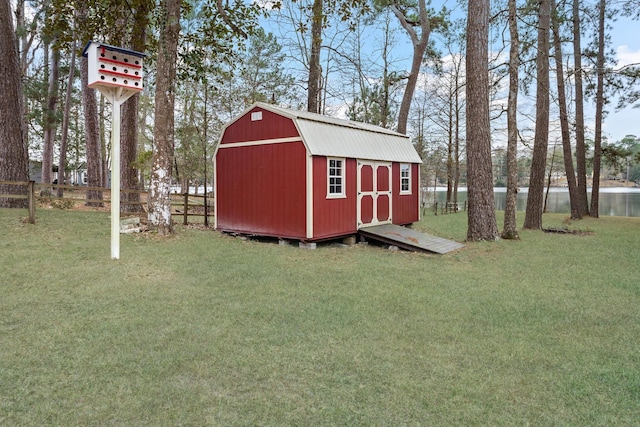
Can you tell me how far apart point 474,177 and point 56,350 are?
860 cm


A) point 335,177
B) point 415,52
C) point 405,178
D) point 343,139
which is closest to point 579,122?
point 415,52

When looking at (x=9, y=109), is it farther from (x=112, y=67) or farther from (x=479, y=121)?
(x=479, y=121)

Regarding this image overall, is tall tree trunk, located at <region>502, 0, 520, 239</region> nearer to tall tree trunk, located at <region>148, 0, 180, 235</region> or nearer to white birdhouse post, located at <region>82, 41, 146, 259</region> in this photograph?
tall tree trunk, located at <region>148, 0, 180, 235</region>

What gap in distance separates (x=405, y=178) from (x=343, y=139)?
3091mm

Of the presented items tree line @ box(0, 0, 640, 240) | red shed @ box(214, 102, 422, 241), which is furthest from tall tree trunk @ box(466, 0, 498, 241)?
red shed @ box(214, 102, 422, 241)

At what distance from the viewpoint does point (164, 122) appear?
8.05 m

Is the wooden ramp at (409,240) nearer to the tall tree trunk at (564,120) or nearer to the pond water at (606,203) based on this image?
the pond water at (606,203)

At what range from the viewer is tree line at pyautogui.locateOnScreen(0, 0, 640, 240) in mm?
9109

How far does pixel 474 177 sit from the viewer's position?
30.1ft

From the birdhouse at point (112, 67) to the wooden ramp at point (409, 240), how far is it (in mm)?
5741

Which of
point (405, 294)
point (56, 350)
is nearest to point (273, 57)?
point (405, 294)

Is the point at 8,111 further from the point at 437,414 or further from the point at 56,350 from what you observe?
the point at 437,414

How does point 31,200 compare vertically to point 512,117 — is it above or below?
below

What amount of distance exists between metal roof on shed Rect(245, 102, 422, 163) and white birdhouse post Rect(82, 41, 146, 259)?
10.3 ft
